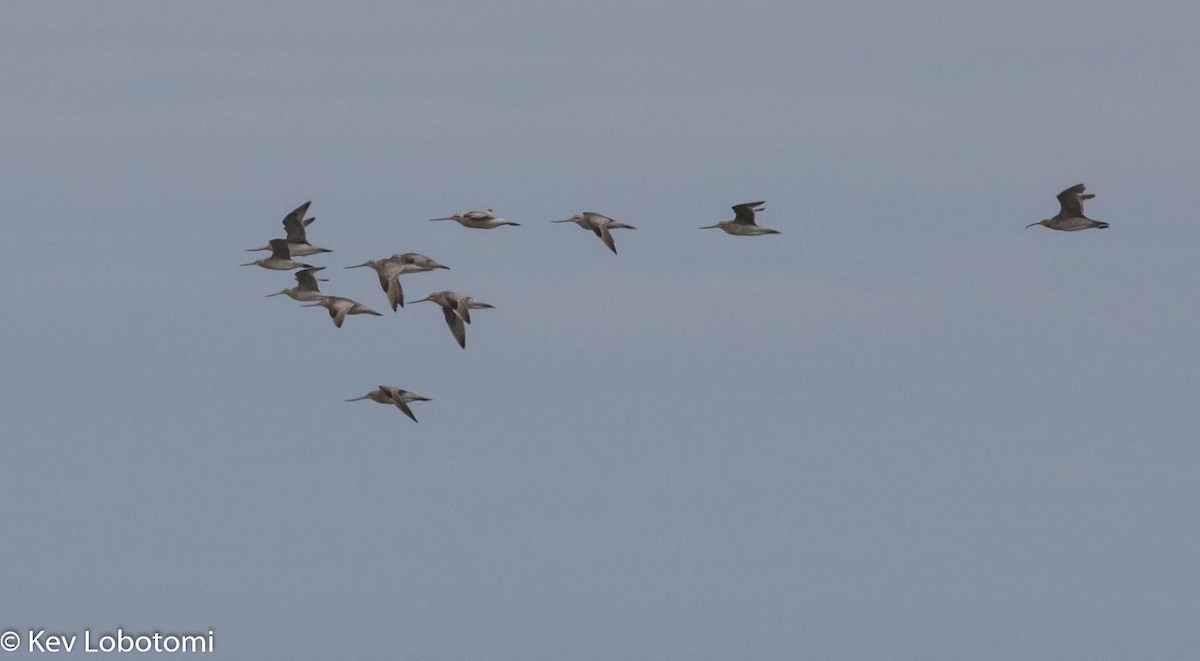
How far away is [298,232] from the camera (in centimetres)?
7294

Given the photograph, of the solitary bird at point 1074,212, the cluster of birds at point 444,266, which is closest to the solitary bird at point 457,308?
the cluster of birds at point 444,266

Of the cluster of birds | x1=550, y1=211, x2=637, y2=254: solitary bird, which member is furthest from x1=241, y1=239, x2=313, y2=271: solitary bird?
x1=550, y1=211, x2=637, y2=254: solitary bird

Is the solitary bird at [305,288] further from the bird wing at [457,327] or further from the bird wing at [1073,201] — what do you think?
the bird wing at [1073,201]

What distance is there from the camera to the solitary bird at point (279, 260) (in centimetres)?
7275

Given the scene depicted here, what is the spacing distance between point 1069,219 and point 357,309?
2012 cm

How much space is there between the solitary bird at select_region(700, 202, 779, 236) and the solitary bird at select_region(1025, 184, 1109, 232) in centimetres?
822

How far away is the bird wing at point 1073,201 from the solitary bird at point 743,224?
8.22 m

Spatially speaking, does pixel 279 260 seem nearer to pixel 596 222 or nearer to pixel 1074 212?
pixel 596 222

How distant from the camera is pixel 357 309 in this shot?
229ft

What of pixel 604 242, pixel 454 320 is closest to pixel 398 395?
pixel 454 320

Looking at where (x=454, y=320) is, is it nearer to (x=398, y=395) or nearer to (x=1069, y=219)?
(x=398, y=395)

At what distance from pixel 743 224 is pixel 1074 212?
925 centimetres

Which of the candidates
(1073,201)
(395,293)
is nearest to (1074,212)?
(1073,201)

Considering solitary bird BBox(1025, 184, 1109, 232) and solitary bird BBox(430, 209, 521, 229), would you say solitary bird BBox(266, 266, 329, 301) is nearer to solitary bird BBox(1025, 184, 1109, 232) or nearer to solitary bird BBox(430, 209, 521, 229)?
solitary bird BBox(430, 209, 521, 229)
